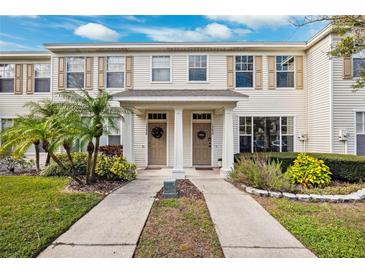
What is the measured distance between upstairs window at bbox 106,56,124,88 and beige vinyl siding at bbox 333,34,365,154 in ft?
30.7

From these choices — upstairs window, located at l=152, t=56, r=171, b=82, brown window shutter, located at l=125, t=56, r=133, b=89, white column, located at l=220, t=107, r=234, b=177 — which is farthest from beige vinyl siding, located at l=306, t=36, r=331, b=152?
brown window shutter, located at l=125, t=56, r=133, b=89

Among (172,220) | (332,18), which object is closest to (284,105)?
(332,18)

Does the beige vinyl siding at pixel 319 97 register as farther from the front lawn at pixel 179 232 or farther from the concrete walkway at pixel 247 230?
the front lawn at pixel 179 232

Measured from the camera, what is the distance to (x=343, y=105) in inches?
348

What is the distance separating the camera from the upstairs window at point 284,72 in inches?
407

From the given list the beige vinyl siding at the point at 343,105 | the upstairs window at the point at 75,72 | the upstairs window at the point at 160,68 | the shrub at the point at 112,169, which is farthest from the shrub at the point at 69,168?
the beige vinyl siding at the point at 343,105

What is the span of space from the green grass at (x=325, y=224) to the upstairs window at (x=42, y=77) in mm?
11487

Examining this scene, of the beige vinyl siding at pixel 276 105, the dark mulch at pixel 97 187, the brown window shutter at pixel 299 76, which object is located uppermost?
the brown window shutter at pixel 299 76

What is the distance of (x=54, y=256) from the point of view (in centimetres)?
287

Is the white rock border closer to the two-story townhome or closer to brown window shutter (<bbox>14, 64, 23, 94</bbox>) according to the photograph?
the two-story townhome

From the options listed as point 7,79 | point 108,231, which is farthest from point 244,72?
point 7,79

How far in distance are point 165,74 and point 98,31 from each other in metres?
3.38

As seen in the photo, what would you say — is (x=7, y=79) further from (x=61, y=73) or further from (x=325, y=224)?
(x=325, y=224)

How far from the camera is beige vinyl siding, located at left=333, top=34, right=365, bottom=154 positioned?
28.7 feet
